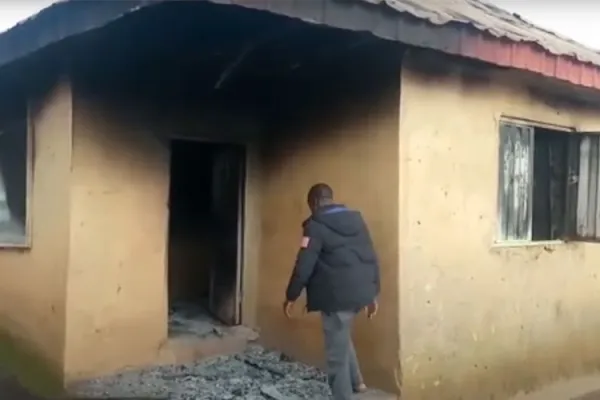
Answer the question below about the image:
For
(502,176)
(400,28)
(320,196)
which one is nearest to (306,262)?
(320,196)

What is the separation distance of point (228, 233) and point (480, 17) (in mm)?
3012

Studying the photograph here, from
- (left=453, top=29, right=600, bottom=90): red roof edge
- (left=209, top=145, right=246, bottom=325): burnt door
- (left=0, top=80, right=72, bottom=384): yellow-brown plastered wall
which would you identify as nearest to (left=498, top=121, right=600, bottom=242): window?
(left=453, top=29, right=600, bottom=90): red roof edge

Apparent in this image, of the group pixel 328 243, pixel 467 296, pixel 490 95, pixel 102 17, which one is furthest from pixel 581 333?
Result: pixel 102 17

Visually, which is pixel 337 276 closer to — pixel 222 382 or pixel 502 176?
pixel 222 382

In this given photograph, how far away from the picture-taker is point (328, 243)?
5227mm

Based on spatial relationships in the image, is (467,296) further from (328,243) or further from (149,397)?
(149,397)

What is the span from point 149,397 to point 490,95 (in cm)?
372

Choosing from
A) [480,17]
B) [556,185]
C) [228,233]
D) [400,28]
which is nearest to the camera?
[400,28]

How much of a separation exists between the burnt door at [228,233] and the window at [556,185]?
256 cm

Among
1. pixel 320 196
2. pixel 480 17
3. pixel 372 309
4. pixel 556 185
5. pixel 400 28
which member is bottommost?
pixel 372 309

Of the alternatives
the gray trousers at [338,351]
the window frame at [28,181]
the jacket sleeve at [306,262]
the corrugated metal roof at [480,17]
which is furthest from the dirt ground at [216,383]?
the corrugated metal roof at [480,17]

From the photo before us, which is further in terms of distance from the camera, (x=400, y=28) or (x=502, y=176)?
(x=502, y=176)

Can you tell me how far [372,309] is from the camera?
558cm

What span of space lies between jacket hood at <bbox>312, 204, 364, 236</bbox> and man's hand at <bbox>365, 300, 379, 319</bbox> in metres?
0.53
